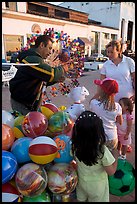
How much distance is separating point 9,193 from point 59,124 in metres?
0.84

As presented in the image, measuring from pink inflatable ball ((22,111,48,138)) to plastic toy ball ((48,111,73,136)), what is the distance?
0.36 ft

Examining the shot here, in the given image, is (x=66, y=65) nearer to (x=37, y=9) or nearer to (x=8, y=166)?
(x=8, y=166)

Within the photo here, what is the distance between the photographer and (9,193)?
6.36ft

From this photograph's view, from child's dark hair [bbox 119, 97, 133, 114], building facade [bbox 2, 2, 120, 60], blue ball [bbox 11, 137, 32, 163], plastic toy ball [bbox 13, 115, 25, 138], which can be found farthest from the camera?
building facade [bbox 2, 2, 120, 60]

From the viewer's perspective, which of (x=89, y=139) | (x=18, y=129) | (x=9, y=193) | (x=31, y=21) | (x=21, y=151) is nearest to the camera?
(x=89, y=139)

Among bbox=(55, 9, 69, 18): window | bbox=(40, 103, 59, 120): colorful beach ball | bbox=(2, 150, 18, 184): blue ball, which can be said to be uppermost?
bbox=(55, 9, 69, 18): window

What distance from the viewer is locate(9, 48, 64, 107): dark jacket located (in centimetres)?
243

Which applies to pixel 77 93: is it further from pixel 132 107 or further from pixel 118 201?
pixel 118 201

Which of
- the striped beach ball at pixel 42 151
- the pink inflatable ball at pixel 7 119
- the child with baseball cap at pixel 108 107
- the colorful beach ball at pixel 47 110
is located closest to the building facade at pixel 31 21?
the colorful beach ball at pixel 47 110

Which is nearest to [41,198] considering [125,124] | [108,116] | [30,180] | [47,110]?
[30,180]

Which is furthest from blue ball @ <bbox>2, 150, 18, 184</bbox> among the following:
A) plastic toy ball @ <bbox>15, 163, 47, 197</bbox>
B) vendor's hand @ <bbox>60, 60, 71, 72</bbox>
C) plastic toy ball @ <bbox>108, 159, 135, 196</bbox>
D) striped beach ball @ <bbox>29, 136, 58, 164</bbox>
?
vendor's hand @ <bbox>60, 60, 71, 72</bbox>

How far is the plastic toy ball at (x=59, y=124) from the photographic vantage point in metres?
2.39

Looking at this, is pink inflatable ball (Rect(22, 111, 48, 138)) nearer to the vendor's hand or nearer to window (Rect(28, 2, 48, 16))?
the vendor's hand

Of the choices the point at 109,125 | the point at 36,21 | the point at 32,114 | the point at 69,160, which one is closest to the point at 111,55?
A: the point at 109,125
